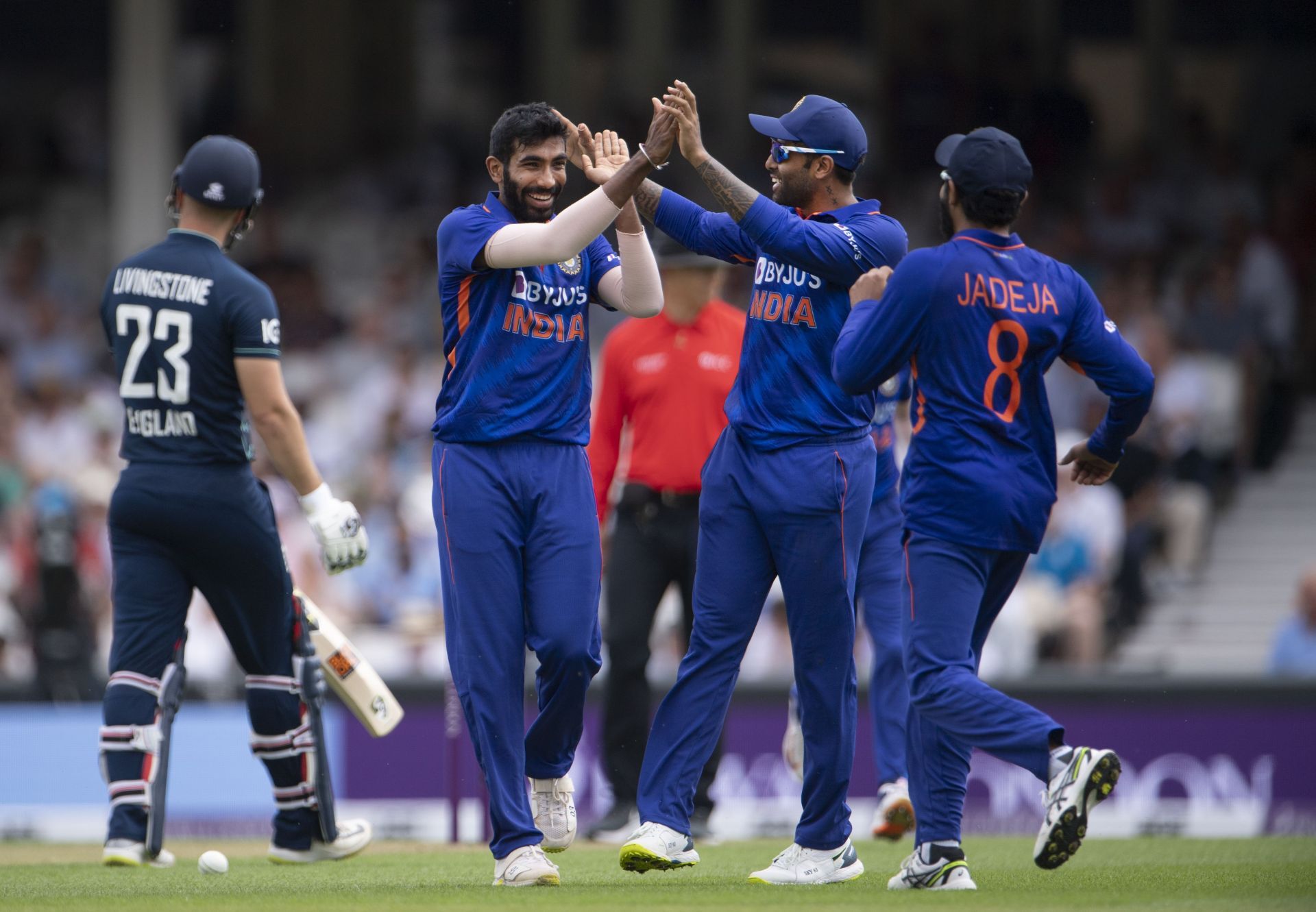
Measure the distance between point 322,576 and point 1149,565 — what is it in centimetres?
611

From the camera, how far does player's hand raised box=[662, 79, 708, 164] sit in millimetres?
6027

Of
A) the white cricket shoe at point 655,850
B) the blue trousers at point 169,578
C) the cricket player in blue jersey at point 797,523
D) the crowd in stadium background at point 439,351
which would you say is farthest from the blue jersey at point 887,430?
the crowd in stadium background at point 439,351

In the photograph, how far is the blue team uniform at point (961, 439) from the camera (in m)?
5.87

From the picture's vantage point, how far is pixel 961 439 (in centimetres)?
596

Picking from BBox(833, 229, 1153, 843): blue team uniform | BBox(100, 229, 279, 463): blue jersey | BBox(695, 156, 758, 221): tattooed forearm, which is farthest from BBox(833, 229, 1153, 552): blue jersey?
BBox(100, 229, 279, 463): blue jersey

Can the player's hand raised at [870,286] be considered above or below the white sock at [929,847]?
above

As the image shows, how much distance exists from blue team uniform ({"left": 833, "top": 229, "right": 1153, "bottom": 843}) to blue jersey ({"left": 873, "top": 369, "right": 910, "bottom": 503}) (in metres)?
1.76

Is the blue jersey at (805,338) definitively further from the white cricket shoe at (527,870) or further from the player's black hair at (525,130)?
the white cricket shoe at (527,870)

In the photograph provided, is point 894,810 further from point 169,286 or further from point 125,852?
point 169,286

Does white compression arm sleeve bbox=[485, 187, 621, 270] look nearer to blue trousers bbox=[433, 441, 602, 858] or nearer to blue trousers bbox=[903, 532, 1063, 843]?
blue trousers bbox=[433, 441, 602, 858]

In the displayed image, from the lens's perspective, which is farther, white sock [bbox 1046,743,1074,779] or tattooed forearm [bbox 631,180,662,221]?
tattooed forearm [bbox 631,180,662,221]

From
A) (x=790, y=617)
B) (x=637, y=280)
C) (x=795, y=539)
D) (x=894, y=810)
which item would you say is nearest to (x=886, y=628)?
(x=894, y=810)

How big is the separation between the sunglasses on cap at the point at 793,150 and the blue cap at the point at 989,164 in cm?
46

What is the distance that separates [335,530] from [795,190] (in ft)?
6.31
